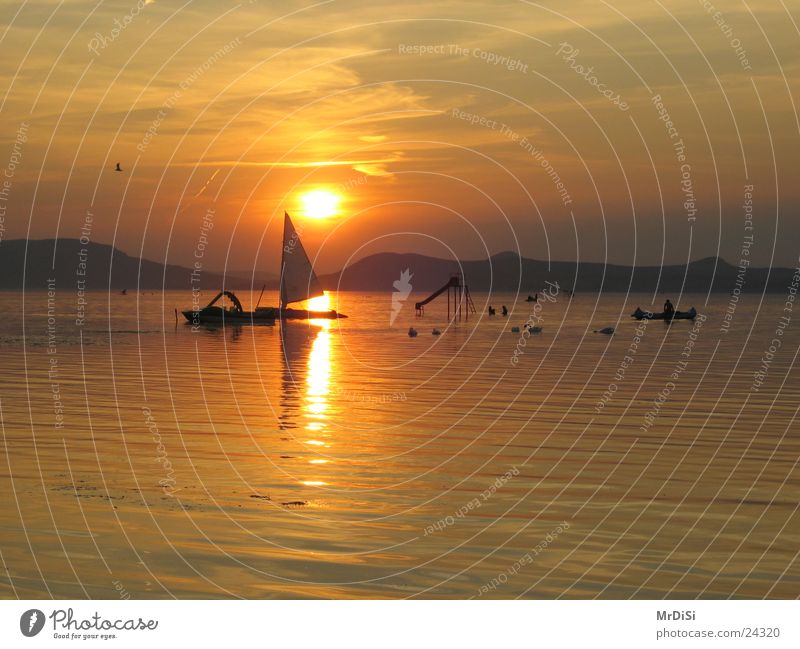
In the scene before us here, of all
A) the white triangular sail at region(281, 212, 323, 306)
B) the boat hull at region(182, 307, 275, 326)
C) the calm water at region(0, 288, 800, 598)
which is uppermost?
the white triangular sail at region(281, 212, 323, 306)

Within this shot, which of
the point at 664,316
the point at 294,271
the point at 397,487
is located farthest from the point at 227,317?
the point at 397,487

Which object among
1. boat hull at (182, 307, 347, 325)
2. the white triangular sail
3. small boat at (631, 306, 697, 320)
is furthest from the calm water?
small boat at (631, 306, 697, 320)

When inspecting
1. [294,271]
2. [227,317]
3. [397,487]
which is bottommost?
[227,317]

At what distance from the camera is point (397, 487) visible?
20.8 meters

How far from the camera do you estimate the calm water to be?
14.6m

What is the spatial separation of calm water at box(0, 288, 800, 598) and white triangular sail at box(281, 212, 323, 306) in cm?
6196

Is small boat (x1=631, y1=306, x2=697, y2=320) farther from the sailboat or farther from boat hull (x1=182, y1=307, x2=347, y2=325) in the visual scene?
boat hull (x1=182, y1=307, x2=347, y2=325)

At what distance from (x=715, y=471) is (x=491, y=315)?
13616cm

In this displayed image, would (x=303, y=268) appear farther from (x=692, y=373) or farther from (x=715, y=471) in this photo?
(x=715, y=471)

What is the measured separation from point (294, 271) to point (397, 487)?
89.4 meters

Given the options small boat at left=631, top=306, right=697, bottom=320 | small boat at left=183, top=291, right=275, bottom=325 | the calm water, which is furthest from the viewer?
small boat at left=631, top=306, right=697, bottom=320

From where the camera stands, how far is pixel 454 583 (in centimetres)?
1446

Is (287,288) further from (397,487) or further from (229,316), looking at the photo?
(397,487)
